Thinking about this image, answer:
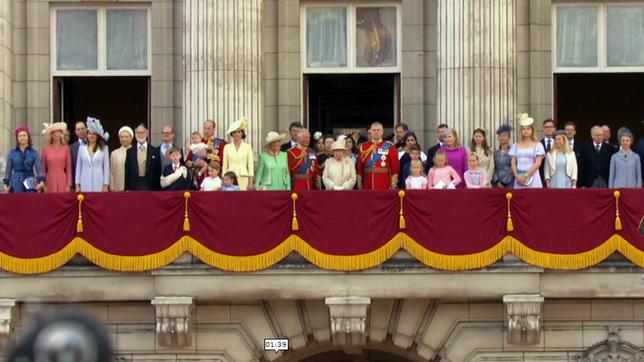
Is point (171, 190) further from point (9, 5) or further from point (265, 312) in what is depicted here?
point (9, 5)

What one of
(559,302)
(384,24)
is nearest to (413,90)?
(384,24)

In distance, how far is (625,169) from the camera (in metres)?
22.9

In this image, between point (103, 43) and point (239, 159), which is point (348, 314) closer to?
point (239, 159)

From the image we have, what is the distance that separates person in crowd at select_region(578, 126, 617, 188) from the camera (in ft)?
76.3

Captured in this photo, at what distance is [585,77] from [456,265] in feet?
35.0

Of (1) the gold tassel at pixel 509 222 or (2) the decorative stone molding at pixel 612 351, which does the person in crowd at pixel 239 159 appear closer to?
(1) the gold tassel at pixel 509 222

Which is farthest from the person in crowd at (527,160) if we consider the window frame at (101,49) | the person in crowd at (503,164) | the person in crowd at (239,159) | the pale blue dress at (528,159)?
the window frame at (101,49)

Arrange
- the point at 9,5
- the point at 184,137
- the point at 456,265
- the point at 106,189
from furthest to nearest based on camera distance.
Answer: the point at 9,5
the point at 184,137
the point at 106,189
the point at 456,265

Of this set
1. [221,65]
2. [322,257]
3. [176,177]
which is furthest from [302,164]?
[221,65]

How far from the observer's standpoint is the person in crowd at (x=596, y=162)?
23250 mm

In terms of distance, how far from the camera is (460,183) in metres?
22.5

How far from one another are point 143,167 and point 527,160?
21.9 ft

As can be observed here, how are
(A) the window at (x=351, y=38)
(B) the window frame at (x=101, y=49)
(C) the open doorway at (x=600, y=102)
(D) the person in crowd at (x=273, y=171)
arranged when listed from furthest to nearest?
(C) the open doorway at (x=600, y=102), (B) the window frame at (x=101, y=49), (A) the window at (x=351, y=38), (D) the person in crowd at (x=273, y=171)

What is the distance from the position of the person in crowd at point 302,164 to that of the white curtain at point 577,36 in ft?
23.0
